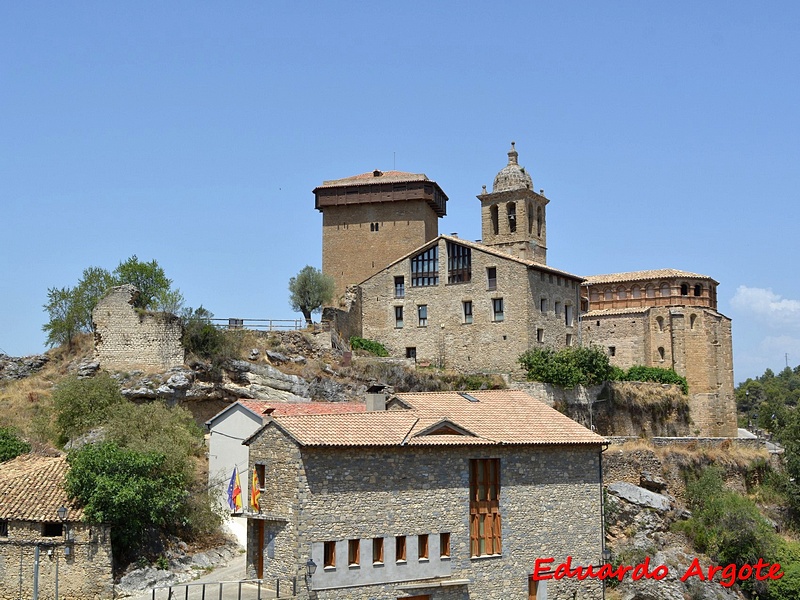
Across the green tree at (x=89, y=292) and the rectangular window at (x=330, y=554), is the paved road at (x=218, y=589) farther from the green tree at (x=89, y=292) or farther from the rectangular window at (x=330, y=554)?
the green tree at (x=89, y=292)

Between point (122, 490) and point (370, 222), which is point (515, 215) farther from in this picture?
point (122, 490)

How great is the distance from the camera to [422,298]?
180ft

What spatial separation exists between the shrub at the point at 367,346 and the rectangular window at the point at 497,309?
6.72m

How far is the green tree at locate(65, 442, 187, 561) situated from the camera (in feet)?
96.4

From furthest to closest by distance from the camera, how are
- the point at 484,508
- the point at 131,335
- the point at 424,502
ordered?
the point at 131,335 < the point at 484,508 < the point at 424,502

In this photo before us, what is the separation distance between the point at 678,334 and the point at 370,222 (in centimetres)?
2080

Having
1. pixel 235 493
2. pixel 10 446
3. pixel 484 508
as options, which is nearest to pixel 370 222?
pixel 235 493

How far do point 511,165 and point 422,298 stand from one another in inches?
469

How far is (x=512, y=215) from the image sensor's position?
195ft

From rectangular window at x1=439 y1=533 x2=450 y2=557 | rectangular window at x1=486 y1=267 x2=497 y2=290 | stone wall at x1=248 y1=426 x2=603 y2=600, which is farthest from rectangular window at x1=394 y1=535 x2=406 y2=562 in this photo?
rectangular window at x1=486 y1=267 x2=497 y2=290

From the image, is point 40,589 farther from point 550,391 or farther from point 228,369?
point 550,391

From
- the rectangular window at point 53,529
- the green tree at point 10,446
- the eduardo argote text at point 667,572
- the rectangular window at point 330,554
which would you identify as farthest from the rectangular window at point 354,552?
the green tree at point 10,446

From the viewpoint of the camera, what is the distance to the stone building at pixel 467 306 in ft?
170

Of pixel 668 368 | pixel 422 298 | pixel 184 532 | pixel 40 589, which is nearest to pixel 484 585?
pixel 184 532
